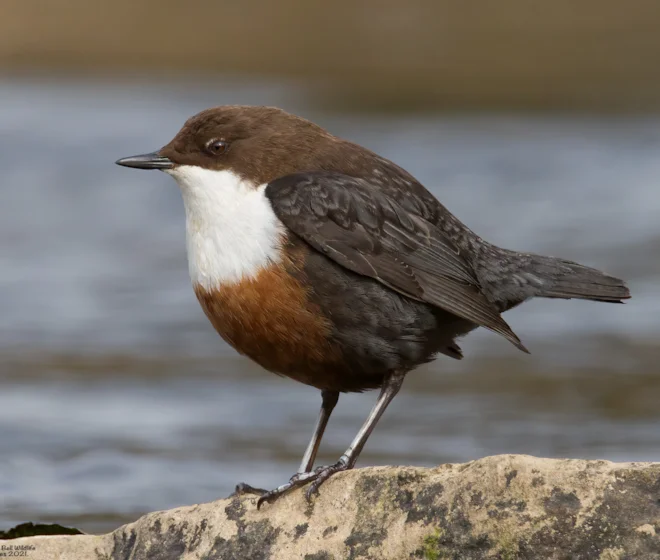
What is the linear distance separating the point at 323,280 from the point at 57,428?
3797 millimetres

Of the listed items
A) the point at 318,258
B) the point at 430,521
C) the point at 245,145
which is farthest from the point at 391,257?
the point at 430,521

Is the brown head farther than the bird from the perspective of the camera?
Yes

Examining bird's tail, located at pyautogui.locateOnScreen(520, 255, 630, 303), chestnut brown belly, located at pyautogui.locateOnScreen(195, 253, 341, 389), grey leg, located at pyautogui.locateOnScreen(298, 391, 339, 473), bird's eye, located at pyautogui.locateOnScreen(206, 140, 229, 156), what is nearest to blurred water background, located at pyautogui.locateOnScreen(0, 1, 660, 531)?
grey leg, located at pyautogui.locateOnScreen(298, 391, 339, 473)

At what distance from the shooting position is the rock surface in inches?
142

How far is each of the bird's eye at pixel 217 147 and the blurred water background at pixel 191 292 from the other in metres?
2.22

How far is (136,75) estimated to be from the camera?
53.2 ft

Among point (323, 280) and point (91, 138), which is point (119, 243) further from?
point (323, 280)

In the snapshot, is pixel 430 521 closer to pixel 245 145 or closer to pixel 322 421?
pixel 322 421

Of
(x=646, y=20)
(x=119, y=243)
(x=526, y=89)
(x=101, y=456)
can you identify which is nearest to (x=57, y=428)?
(x=101, y=456)

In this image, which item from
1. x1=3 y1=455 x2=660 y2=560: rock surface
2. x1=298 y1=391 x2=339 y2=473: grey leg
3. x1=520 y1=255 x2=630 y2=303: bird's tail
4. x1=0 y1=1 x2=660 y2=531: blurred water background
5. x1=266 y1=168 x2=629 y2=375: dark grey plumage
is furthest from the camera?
x1=0 y1=1 x2=660 y2=531: blurred water background

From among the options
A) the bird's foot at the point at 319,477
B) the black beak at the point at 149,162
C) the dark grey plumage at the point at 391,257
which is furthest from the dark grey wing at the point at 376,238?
the bird's foot at the point at 319,477

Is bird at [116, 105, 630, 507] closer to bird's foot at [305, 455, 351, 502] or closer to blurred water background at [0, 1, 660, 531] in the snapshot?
bird's foot at [305, 455, 351, 502]

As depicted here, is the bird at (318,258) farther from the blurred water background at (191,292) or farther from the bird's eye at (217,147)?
the blurred water background at (191,292)

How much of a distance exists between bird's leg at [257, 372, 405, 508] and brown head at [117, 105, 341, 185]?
0.84 m
